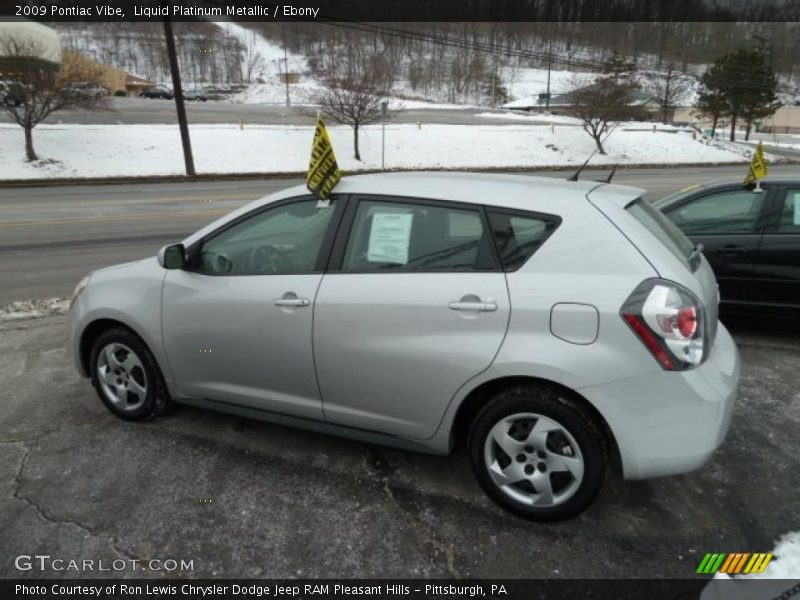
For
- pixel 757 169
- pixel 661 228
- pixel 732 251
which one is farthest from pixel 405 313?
pixel 757 169

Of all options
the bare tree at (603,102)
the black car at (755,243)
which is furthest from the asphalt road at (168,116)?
the black car at (755,243)

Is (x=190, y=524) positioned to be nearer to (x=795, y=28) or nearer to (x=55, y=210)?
(x=55, y=210)

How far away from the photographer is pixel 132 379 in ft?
11.8

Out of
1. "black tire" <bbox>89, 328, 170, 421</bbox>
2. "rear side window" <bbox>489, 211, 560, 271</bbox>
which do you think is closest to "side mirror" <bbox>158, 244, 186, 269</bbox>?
"black tire" <bbox>89, 328, 170, 421</bbox>

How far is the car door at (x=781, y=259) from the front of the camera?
15.5 feet

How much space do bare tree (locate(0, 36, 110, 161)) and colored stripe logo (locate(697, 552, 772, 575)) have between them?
83.9ft

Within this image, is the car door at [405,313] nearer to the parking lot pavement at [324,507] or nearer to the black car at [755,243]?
the parking lot pavement at [324,507]

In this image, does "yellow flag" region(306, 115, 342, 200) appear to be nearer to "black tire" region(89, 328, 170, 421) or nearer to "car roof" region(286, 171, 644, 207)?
"car roof" region(286, 171, 644, 207)

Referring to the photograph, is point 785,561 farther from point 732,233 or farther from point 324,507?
point 732,233

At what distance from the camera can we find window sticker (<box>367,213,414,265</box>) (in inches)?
111

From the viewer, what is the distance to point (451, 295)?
261 centimetres

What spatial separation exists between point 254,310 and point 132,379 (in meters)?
1.18

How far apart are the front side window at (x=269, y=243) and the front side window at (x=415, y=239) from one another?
0.83 feet

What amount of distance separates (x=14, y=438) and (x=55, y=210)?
12.7 metres
